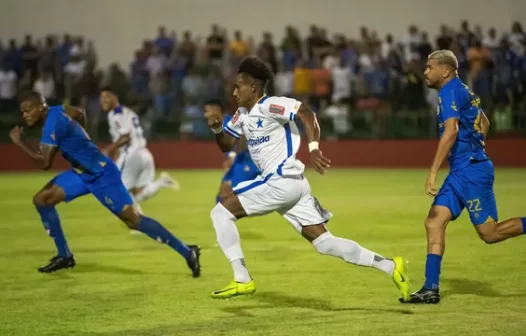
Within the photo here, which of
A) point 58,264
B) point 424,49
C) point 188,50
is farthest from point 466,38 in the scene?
point 58,264

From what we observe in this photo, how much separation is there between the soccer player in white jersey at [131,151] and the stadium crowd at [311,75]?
9.84 meters

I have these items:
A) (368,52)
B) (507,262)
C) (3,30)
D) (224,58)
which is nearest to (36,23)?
(3,30)

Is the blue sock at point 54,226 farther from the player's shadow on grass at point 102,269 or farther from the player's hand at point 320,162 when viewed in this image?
the player's hand at point 320,162

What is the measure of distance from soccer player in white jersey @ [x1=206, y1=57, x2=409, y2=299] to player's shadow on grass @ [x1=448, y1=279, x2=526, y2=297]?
868 mm

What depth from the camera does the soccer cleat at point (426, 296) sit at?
8.25 meters

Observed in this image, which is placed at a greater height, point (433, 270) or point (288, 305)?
point (433, 270)

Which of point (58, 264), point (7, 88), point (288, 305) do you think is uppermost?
point (288, 305)

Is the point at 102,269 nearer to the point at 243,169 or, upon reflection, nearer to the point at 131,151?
the point at 243,169

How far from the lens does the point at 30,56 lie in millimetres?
26391

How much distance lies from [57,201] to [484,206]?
4.56 meters

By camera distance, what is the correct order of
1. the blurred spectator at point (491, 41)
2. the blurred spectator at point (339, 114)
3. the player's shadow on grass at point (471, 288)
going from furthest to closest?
the blurred spectator at point (339, 114) → the blurred spectator at point (491, 41) → the player's shadow on grass at point (471, 288)

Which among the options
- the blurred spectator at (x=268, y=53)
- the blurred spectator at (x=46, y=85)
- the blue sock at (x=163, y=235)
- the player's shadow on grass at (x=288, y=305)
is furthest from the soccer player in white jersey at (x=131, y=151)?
the blurred spectator at (x=46, y=85)

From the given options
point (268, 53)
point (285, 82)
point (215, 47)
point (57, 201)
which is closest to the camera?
point (57, 201)

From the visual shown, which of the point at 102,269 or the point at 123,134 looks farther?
the point at 123,134
